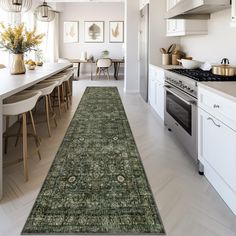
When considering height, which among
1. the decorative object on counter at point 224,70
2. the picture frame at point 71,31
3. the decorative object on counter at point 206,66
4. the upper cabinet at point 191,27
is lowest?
the decorative object on counter at point 224,70

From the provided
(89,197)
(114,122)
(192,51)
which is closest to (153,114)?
(114,122)

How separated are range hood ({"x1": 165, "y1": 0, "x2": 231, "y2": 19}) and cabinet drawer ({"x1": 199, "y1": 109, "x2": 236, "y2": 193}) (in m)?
1.31

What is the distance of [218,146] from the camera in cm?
224

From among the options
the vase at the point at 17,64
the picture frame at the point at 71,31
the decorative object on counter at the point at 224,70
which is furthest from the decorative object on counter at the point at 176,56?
the picture frame at the point at 71,31

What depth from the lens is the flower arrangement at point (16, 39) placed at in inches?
139

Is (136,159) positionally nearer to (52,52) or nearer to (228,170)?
(228,170)

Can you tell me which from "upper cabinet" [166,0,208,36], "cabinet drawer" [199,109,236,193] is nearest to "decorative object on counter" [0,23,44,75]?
"upper cabinet" [166,0,208,36]

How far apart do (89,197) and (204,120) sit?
4.00 ft

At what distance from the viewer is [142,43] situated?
6.67 m

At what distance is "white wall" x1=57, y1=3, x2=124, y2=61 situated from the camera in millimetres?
12117

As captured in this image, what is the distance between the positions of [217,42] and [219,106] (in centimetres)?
212

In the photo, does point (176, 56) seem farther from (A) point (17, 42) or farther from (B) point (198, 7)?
(A) point (17, 42)

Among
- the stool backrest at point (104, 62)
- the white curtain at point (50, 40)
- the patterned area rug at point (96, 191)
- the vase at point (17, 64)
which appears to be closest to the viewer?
the patterned area rug at point (96, 191)

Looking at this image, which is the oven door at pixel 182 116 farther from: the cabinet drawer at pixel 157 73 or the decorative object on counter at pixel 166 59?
the decorative object on counter at pixel 166 59
